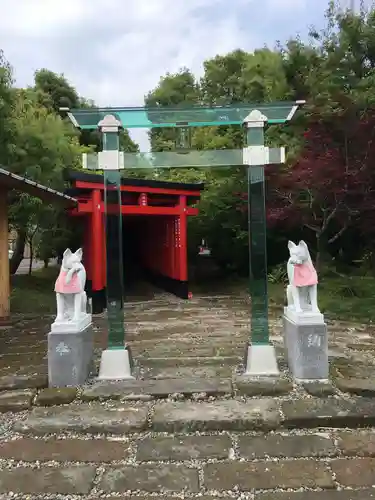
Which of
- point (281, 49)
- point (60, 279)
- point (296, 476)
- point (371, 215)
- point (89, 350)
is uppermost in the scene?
point (281, 49)

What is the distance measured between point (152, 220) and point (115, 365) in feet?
32.3

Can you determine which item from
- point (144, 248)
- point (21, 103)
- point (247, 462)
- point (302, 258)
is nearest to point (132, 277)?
point (144, 248)

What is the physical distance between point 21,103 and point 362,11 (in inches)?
387

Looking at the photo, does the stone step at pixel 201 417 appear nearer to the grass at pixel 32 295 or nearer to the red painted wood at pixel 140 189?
the grass at pixel 32 295

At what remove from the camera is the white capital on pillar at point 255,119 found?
14.0 feet

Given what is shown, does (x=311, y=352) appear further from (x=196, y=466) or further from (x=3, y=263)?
(x=3, y=263)

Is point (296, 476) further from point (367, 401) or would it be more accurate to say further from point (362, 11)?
point (362, 11)

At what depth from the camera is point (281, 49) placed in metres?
14.1

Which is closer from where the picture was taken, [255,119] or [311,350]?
[311,350]

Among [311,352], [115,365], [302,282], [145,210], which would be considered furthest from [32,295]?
[311,352]

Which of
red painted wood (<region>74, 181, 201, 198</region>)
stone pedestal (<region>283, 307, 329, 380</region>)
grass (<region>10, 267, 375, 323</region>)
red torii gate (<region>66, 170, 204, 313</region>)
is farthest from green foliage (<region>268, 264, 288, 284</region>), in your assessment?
stone pedestal (<region>283, 307, 329, 380</region>)

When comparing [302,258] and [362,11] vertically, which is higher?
[362,11]

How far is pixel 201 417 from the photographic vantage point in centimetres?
330

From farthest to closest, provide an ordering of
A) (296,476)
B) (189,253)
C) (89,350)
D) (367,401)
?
(189,253) → (89,350) → (367,401) → (296,476)
